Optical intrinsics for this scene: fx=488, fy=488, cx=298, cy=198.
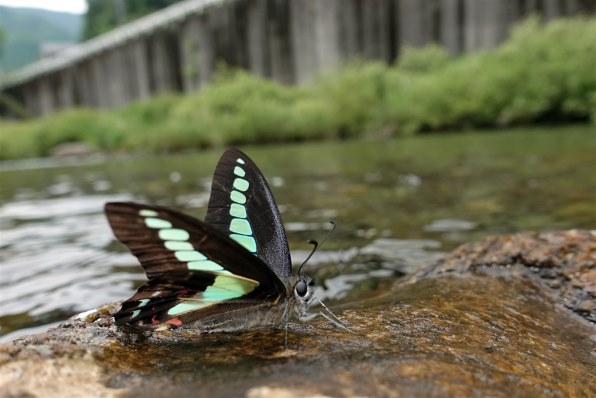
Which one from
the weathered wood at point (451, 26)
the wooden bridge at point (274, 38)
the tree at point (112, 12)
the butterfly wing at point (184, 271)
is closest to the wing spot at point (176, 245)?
the butterfly wing at point (184, 271)

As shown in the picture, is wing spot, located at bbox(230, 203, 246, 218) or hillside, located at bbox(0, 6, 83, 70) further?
hillside, located at bbox(0, 6, 83, 70)

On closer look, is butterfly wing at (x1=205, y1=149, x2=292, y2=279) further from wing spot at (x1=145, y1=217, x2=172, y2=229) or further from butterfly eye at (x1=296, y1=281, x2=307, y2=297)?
wing spot at (x1=145, y1=217, x2=172, y2=229)

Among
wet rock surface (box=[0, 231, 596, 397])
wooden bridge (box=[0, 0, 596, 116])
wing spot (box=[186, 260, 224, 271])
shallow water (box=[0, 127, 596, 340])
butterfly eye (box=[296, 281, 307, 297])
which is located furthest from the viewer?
wooden bridge (box=[0, 0, 596, 116])

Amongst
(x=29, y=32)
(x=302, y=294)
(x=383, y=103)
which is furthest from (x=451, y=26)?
(x=29, y=32)

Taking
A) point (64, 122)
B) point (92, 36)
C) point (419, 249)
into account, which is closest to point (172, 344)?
point (419, 249)

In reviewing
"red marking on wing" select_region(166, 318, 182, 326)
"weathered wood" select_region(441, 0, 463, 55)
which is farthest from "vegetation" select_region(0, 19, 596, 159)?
"red marking on wing" select_region(166, 318, 182, 326)

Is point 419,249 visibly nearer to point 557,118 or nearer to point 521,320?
point 521,320
